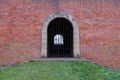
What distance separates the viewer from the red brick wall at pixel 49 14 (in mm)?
11242

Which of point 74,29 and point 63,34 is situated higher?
point 74,29

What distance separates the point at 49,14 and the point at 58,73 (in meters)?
3.50

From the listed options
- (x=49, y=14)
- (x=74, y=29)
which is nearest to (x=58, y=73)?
(x=74, y=29)

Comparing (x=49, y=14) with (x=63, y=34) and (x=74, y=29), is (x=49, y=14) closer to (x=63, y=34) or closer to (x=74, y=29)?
(x=74, y=29)

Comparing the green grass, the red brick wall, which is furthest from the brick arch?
the green grass

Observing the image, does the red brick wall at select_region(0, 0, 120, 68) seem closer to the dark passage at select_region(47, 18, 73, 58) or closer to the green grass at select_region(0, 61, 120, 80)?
the dark passage at select_region(47, 18, 73, 58)

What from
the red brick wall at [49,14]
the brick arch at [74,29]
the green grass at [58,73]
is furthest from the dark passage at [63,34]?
the green grass at [58,73]

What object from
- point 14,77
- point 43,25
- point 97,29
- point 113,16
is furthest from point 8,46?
point 113,16

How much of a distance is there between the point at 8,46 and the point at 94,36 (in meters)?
3.64

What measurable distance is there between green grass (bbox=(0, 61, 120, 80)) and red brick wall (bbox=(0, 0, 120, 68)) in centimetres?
138

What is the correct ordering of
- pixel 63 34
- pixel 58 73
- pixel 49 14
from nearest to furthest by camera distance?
1. pixel 58 73
2. pixel 49 14
3. pixel 63 34

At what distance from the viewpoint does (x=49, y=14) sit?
11438 mm

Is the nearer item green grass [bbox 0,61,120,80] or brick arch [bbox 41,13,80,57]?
green grass [bbox 0,61,120,80]

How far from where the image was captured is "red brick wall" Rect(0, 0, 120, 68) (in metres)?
11.2
